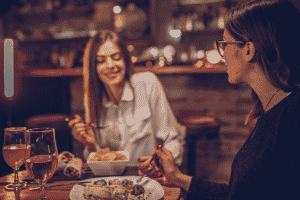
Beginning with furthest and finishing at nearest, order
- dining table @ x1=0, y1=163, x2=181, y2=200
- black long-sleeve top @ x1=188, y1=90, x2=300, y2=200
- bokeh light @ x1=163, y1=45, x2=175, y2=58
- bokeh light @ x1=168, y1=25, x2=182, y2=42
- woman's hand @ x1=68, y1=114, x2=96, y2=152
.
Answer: bokeh light @ x1=168, y1=25, x2=182, y2=42, bokeh light @ x1=163, y1=45, x2=175, y2=58, woman's hand @ x1=68, y1=114, x2=96, y2=152, dining table @ x1=0, y1=163, x2=181, y2=200, black long-sleeve top @ x1=188, y1=90, x2=300, y2=200

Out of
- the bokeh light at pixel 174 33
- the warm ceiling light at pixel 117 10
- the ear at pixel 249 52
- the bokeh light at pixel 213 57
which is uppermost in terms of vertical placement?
the warm ceiling light at pixel 117 10

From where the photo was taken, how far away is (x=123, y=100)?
194 cm

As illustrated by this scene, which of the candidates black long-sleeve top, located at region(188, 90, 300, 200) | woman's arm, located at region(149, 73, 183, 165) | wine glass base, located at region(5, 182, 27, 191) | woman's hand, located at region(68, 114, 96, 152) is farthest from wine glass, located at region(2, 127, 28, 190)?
woman's arm, located at region(149, 73, 183, 165)

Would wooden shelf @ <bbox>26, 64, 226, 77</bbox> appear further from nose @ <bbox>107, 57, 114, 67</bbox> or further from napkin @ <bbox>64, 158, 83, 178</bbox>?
napkin @ <bbox>64, 158, 83, 178</bbox>

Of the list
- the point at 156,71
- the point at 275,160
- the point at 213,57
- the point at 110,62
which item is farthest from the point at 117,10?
the point at 275,160

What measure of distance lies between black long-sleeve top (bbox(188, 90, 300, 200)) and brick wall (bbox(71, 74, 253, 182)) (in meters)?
2.33

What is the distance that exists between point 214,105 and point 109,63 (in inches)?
67.5

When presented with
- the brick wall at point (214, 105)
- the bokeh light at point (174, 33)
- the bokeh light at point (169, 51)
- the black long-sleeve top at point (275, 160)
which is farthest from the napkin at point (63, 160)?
the bokeh light at point (174, 33)

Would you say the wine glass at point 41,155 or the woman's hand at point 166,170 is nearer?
the wine glass at point 41,155

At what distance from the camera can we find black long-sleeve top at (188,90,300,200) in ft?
2.38

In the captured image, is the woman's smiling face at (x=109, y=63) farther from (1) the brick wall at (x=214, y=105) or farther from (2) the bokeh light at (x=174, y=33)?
(2) the bokeh light at (x=174, y=33)

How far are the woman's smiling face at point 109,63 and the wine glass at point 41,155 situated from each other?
1.00m

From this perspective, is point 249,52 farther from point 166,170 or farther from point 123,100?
point 123,100

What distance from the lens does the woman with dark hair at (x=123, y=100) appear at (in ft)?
6.00
